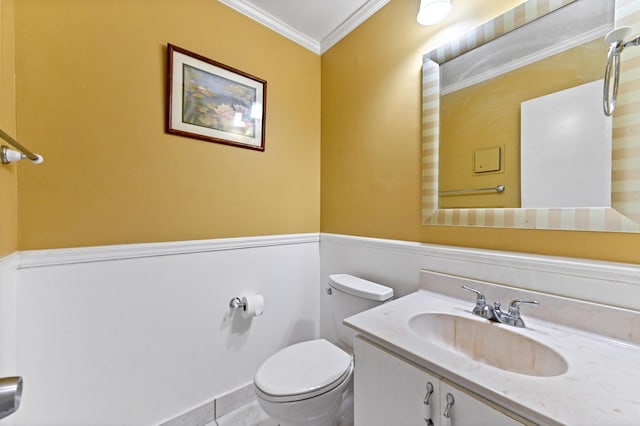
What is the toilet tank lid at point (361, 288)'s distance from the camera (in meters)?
1.21

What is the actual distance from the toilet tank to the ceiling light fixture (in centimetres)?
129

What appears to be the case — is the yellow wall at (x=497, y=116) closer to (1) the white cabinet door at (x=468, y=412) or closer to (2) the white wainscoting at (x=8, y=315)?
(1) the white cabinet door at (x=468, y=412)

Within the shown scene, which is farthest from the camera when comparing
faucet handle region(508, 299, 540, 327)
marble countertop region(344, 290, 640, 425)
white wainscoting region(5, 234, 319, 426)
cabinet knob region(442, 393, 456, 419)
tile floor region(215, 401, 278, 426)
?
tile floor region(215, 401, 278, 426)

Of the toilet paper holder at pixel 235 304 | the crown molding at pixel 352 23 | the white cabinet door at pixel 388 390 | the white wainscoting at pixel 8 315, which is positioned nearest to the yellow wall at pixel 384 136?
the crown molding at pixel 352 23

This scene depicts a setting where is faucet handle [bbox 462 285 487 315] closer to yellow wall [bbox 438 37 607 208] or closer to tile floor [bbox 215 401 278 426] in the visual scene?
yellow wall [bbox 438 37 607 208]

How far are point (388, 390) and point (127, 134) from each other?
145 centimetres

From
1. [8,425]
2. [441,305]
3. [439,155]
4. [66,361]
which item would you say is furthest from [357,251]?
[8,425]

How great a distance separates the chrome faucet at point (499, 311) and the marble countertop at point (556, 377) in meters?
0.03

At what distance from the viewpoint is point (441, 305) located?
1017mm

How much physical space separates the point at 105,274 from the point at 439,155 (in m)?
1.59

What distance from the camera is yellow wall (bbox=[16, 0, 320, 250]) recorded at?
A: 3.17ft

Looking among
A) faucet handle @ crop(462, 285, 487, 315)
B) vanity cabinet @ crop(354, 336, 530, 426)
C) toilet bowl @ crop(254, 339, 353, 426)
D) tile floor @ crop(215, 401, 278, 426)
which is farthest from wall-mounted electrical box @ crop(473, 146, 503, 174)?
tile floor @ crop(215, 401, 278, 426)

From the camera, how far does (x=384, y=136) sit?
1443mm

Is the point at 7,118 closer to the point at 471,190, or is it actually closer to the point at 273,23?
the point at 273,23
